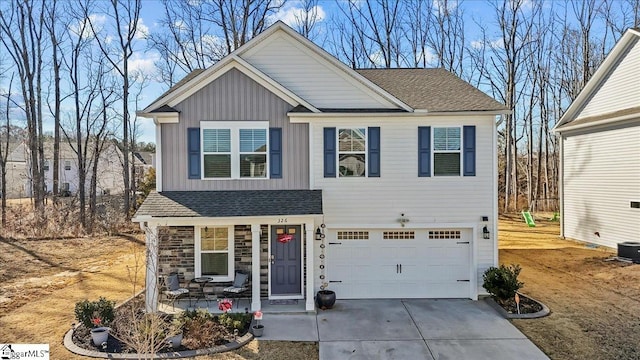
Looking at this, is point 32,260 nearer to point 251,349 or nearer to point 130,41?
point 251,349

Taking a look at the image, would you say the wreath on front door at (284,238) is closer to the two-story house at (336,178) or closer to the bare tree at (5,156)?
the two-story house at (336,178)

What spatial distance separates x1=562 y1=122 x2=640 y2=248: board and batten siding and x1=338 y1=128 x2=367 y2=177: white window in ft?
39.0

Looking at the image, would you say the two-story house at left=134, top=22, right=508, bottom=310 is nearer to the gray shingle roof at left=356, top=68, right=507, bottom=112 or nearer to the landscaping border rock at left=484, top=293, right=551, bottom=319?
the gray shingle roof at left=356, top=68, right=507, bottom=112

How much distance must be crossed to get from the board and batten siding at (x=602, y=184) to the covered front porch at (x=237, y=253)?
13.3 metres

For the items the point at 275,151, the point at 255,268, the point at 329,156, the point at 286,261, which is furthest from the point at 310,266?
the point at 275,151

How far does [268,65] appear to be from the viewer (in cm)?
1212

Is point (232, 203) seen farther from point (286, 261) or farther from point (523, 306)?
point (523, 306)

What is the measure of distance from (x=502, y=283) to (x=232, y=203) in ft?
24.3

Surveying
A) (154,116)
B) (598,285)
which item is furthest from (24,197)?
(598,285)

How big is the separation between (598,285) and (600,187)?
718cm

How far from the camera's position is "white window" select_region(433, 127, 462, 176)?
11594 mm

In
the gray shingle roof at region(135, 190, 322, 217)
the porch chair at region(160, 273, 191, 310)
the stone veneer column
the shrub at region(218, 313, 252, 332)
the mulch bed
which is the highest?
the gray shingle roof at region(135, 190, 322, 217)

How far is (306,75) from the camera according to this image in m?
12.1

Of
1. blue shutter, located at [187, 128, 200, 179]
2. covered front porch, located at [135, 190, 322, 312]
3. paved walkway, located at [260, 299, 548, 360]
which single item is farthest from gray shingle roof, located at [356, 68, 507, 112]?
blue shutter, located at [187, 128, 200, 179]
